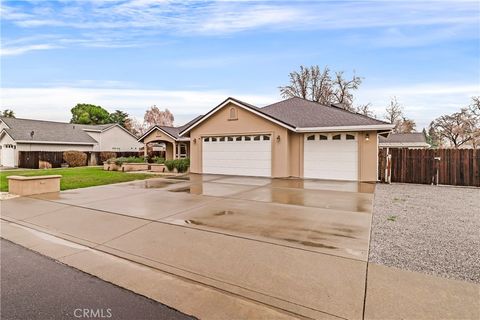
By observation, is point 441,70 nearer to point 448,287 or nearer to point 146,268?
point 448,287

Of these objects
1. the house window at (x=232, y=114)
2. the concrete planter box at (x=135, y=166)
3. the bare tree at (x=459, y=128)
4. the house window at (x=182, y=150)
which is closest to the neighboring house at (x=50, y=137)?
the concrete planter box at (x=135, y=166)

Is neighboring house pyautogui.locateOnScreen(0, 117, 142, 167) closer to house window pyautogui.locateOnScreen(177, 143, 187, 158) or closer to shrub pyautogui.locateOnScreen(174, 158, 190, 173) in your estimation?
house window pyautogui.locateOnScreen(177, 143, 187, 158)

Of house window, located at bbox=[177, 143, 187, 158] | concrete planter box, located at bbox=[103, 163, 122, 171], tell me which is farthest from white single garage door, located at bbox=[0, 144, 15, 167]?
house window, located at bbox=[177, 143, 187, 158]

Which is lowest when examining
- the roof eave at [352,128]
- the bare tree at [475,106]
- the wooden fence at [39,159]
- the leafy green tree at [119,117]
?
the wooden fence at [39,159]

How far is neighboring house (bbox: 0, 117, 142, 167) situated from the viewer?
86.5ft

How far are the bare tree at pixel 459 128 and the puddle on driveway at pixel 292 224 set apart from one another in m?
34.2

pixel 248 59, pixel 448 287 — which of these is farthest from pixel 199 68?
pixel 448 287

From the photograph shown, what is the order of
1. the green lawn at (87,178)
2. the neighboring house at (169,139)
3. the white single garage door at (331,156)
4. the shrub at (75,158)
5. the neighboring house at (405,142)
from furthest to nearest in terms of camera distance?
the neighboring house at (405,142) < the shrub at (75,158) < the neighboring house at (169,139) < the white single garage door at (331,156) < the green lawn at (87,178)

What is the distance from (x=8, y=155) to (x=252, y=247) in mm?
32094

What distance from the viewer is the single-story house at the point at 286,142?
13547 millimetres

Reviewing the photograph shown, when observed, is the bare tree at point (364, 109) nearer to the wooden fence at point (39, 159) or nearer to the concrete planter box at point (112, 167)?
the concrete planter box at point (112, 167)

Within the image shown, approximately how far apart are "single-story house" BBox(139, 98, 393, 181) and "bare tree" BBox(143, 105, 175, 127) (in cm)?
3185

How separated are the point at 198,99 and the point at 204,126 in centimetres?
1408

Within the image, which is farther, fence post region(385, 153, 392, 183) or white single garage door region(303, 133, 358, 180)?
white single garage door region(303, 133, 358, 180)
